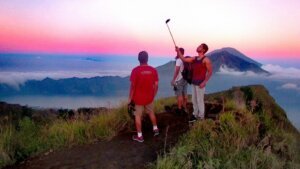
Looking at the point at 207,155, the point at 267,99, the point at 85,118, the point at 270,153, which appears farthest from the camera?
the point at 267,99

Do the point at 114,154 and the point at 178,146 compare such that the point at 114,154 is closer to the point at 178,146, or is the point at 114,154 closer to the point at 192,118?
the point at 178,146

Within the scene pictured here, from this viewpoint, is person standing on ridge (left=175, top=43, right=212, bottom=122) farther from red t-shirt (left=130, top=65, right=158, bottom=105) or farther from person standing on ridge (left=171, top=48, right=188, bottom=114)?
red t-shirt (left=130, top=65, right=158, bottom=105)

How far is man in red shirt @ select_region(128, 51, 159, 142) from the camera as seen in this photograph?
39.9ft

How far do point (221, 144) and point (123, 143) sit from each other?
2221 millimetres

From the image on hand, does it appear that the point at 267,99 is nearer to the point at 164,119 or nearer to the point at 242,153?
the point at 164,119

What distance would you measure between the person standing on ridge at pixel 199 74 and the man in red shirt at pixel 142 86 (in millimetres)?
1542

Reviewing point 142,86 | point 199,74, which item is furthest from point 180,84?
point 142,86

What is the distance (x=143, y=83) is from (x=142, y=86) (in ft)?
0.28

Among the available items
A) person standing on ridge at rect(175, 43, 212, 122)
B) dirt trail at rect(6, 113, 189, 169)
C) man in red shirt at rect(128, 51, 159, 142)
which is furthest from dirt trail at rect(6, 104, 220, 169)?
person standing on ridge at rect(175, 43, 212, 122)

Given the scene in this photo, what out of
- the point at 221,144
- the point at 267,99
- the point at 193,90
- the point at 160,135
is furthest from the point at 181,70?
the point at 267,99

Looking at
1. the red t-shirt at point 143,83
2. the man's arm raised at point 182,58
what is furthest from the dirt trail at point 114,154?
the man's arm raised at point 182,58

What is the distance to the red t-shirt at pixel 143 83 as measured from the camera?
12141mm

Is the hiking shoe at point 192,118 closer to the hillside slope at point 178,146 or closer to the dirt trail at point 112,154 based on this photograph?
the hillside slope at point 178,146

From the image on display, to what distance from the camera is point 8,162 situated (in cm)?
1248
